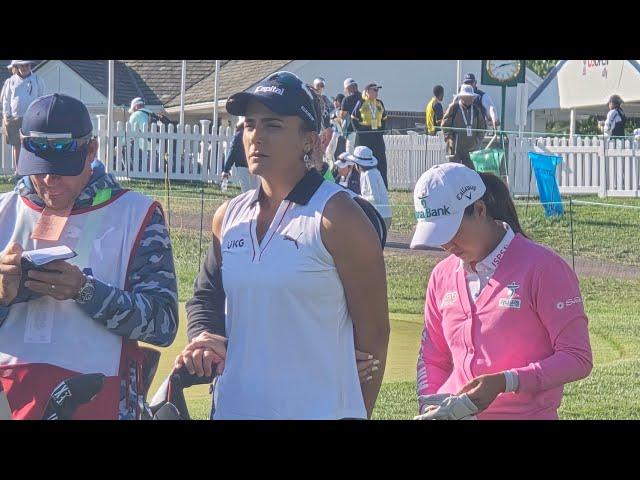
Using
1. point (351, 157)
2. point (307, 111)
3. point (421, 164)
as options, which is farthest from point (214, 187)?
point (307, 111)

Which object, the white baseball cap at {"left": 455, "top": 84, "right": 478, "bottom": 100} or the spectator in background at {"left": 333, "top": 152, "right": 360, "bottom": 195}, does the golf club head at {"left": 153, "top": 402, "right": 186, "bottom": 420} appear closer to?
the spectator in background at {"left": 333, "top": 152, "right": 360, "bottom": 195}

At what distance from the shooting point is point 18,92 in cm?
1275

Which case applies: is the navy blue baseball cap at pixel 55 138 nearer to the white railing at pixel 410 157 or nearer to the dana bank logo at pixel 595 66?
the white railing at pixel 410 157

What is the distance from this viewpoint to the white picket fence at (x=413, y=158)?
15695 millimetres

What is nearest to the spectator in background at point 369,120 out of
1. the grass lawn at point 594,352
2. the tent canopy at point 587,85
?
the grass lawn at point 594,352

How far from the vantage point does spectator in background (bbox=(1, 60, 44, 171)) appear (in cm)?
1251

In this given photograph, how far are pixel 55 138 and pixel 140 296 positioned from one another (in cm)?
54

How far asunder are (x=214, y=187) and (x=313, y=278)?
1269 centimetres

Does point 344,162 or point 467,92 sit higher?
point 467,92

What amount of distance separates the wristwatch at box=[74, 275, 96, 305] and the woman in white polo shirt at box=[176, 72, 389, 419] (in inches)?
13.3

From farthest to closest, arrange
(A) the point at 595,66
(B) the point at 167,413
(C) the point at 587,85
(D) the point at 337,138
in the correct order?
(C) the point at 587,85 < (A) the point at 595,66 < (D) the point at 337,138 < (B) the point at 167,413

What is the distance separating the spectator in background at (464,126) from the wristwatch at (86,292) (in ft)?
48.0

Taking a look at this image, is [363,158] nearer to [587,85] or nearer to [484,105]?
[484,105]

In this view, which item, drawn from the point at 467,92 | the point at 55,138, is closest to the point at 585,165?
the point at 467,92
